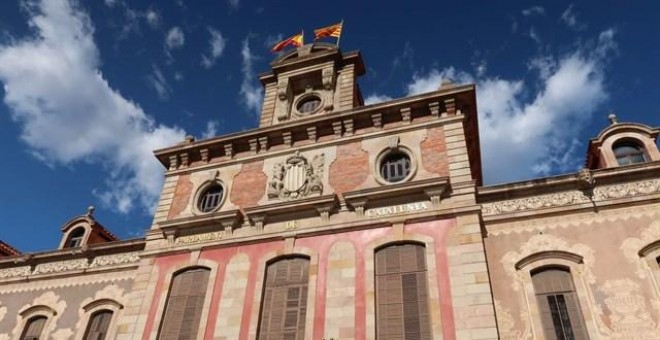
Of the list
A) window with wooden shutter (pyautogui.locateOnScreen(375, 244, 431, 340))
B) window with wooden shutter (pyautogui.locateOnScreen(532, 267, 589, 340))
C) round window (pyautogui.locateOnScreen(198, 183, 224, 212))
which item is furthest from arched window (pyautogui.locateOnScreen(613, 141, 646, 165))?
round window (pyautogui.locateOnScreen(198, 183, 224, 212))

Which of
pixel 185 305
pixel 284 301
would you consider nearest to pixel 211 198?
pixel 185 305

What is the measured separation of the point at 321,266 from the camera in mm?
13766

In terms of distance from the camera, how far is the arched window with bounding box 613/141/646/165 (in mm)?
14195

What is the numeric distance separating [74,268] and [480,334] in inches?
598

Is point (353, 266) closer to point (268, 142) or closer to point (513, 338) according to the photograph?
point (513, 338)

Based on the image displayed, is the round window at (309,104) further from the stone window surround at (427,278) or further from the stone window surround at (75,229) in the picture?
the stone window surround at (75,229)

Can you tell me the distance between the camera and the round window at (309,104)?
65.2 ft

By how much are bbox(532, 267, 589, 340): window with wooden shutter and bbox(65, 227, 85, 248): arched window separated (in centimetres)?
1795

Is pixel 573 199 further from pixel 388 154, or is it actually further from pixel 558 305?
pixel 388 154

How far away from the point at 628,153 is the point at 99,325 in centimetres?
1840

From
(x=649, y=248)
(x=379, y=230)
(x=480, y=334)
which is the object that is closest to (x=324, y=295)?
(x=379, y=230)

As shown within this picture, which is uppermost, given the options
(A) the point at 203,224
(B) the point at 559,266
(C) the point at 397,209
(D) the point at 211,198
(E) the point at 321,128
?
(E) the point at 321,128

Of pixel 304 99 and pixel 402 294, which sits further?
pixel 304 99

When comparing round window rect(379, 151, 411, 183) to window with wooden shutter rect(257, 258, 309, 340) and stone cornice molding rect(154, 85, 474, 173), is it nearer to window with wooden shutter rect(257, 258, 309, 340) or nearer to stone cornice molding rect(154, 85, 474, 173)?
stone cornice molding rect(154, 85, 474, 173)
